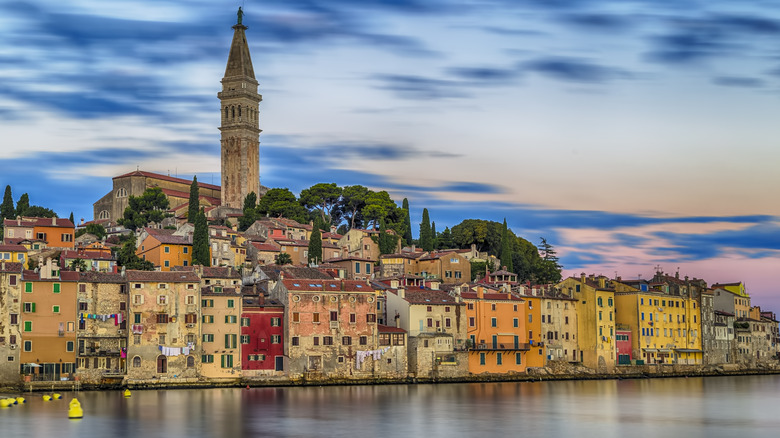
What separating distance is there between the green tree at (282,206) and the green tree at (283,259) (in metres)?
17.1

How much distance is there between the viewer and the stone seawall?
6350cm

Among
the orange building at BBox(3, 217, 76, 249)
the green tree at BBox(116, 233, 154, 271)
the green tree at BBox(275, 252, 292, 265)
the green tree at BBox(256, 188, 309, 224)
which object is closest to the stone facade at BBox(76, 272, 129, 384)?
the green tree at BBox(116, 233, 154, 271)

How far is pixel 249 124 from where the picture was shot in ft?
410

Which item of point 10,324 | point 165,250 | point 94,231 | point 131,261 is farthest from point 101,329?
point 94,231

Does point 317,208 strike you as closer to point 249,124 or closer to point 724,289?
point 249,124

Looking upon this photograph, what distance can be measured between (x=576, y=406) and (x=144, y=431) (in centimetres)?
2590

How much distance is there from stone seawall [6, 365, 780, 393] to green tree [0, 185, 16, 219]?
43.3 meters

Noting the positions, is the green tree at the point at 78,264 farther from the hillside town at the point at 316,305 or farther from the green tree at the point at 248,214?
the green tree at the point at 248,214

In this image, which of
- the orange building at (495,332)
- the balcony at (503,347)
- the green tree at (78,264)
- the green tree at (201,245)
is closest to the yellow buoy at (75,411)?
the green tree at (78,264)

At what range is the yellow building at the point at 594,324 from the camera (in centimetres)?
8331

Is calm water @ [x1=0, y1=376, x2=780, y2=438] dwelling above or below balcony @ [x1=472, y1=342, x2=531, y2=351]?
below

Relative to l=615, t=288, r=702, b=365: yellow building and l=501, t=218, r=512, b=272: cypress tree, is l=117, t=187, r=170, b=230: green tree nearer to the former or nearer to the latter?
l=501, t=218, r=512, b=272: cypress tree

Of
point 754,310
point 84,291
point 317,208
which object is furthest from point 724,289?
point 84,291

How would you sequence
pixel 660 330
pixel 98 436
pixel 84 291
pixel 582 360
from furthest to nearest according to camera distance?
pixel 660 330
pixel 582 360
pixel 84 291
pixel 98 436
